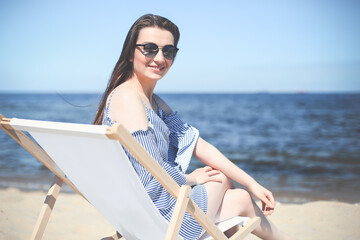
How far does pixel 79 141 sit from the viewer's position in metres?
1.52

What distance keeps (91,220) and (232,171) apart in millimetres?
2234

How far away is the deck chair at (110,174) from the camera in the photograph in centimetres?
141

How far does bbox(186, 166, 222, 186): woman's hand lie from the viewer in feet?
7.26

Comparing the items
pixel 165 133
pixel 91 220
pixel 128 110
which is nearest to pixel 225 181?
pixel 165 133

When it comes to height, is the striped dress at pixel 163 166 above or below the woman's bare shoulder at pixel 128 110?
below

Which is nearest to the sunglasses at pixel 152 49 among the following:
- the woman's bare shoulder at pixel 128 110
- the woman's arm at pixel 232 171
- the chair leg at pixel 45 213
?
the woman's bare shoulder at pixel 128 110

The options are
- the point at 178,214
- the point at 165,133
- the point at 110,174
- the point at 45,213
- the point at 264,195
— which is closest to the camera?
the point at 178,214

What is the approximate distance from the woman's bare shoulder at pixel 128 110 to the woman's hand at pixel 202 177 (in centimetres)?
53

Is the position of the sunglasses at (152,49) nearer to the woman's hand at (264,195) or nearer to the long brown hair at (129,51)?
the long brown hair at (129,51)

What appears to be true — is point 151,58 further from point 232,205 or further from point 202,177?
point 232,205

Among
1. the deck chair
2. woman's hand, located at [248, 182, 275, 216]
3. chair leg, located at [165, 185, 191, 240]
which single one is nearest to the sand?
woman's hand, located at [248, 182, 275, 216]

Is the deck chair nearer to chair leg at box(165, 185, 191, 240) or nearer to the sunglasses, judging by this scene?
chair leg at box(165, 185, 191, 240)

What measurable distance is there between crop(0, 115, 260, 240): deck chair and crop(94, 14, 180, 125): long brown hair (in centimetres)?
61

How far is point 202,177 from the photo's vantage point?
88.9 inches
